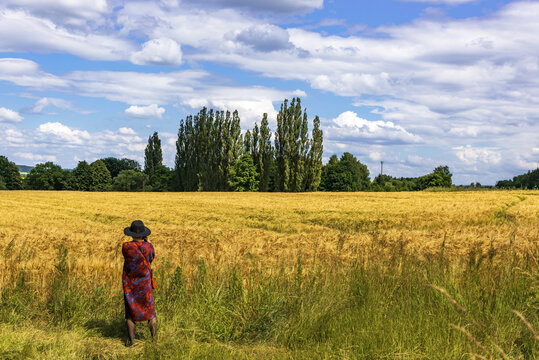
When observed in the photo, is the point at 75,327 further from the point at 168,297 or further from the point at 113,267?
the point at 113,267

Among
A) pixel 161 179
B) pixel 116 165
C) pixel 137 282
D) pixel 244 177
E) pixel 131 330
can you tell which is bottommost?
pixel 131 330

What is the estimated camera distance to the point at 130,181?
408 ft

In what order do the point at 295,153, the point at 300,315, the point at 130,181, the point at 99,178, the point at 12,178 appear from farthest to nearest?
the point at 12,178 < the point at 130,181 < the point at 99,178 < the point at 295,153 < the point at 300,315

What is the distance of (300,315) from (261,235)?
11280 mm

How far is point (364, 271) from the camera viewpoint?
650 centimetres

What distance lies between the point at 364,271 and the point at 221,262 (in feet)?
9.04

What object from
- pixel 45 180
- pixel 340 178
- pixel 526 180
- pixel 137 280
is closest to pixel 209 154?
pixel 340 178

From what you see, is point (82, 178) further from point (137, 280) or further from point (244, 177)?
point (137, 280)

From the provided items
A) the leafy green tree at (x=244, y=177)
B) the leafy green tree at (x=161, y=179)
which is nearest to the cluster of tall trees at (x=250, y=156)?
the leafy green tree at (x=244, y=177)

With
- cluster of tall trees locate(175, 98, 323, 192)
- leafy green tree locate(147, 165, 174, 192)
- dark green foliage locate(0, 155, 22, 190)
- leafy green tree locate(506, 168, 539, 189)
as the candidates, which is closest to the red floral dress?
cluster of tall trees locate(175, 98, 323, 192)

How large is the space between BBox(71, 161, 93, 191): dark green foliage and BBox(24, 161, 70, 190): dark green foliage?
118 inches

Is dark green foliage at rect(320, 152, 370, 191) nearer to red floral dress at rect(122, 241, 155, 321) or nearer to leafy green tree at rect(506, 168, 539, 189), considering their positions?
leafy green tree at rect(506, 168, 539, 189)

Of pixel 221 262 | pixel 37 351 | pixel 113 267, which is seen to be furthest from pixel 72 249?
pixel 37 351

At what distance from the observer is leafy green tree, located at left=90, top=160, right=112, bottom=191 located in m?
119
